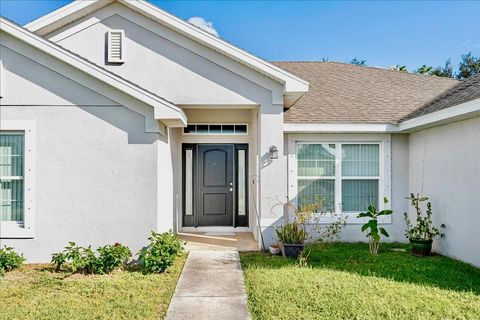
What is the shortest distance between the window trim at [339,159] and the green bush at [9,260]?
6234 mm

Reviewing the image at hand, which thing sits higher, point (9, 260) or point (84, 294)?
point (9, 260)

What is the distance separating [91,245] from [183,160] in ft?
15.1

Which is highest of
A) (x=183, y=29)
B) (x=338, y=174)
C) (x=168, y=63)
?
(x=183, y=29)

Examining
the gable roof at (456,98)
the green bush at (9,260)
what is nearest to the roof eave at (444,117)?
the gable roof at (456,98)

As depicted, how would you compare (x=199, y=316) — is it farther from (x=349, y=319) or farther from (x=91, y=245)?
(x=91, y=245)

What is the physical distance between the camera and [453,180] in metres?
8.23

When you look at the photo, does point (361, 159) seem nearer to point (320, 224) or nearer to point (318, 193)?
point (318, 193)

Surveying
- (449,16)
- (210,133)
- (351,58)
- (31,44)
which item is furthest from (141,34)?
(351,58)

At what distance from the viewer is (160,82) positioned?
8969 mm

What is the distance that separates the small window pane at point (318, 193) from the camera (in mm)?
9969

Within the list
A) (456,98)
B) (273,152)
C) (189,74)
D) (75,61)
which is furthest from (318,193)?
(75,61)

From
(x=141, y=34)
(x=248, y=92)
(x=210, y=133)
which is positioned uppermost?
(x=141, y=34)

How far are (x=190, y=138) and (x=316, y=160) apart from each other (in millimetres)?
3865

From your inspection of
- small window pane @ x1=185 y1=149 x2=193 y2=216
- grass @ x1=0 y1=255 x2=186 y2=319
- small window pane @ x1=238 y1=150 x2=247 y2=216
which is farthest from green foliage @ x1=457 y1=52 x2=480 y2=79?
grass @ x1=0 y1=255 x2=186 y2=319
